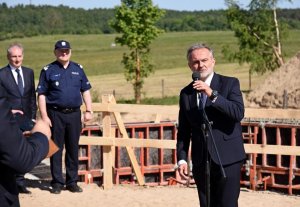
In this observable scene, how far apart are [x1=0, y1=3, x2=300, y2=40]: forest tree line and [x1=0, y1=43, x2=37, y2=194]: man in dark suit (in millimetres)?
120311

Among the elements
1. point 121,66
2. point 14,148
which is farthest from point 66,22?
point 14,148

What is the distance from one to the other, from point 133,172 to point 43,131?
7192 mm

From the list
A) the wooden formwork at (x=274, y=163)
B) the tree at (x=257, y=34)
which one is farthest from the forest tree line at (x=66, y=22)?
the wooden formwork at (x=274, y=163)

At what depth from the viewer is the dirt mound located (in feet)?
70.5

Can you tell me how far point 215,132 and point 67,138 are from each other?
13.6ft

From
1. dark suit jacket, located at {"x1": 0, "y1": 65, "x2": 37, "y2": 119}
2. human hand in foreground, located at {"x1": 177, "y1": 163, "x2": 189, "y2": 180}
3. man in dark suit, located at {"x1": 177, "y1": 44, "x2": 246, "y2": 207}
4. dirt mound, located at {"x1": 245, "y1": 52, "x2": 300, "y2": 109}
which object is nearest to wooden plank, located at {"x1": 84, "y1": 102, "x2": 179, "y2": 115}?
dark suit jacket, located at {"x1": 0, "y1": 65, "x2": 37, "y2": 119}

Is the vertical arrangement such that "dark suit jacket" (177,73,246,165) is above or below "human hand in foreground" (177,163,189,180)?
above

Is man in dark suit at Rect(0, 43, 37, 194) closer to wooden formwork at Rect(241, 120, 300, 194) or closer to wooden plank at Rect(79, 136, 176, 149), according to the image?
wooden plank at Rect(79, 136, 176, 149)

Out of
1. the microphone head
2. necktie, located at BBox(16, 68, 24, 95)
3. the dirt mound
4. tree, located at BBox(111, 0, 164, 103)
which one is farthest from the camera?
tree, located at BBox(111, 0, 164, 103)

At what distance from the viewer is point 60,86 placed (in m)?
8.88

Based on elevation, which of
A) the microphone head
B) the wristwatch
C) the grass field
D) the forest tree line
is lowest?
the grass field

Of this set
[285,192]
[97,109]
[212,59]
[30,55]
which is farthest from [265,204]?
[30,55]

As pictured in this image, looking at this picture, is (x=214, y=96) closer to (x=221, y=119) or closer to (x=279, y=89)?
(x=221, y=119)

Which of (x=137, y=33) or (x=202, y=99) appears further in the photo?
(x=137, y=33)
